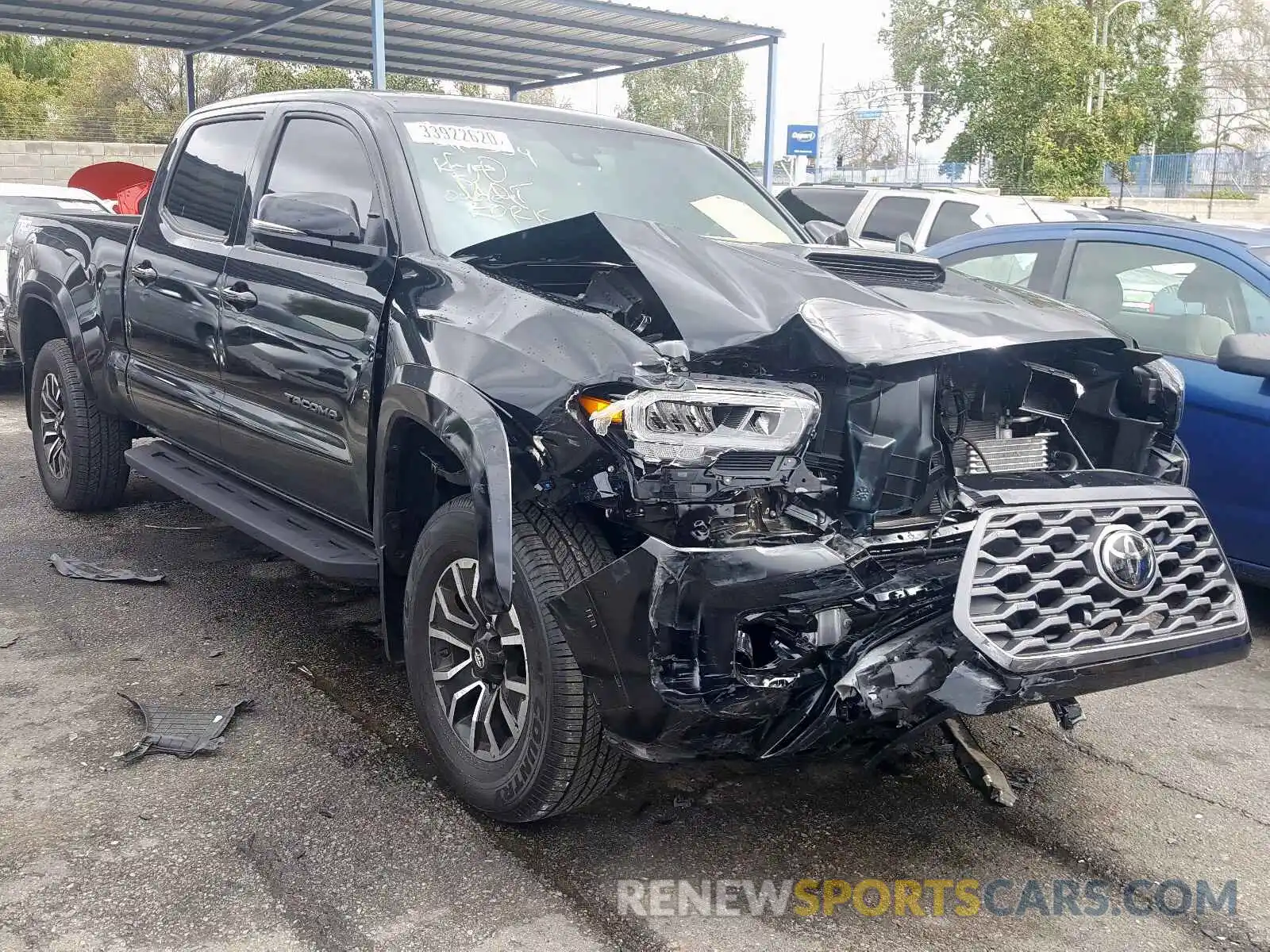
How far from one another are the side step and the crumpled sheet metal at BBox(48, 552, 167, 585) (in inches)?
17.4

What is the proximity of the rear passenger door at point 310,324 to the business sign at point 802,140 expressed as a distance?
2484 centimetres

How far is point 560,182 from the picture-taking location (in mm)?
4004

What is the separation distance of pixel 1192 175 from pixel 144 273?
112ft

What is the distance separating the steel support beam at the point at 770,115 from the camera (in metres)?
15.6

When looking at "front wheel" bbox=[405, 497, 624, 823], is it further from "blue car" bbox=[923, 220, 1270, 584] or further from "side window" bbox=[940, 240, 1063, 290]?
"side window" bbox=[940, 240, 1063, 290]

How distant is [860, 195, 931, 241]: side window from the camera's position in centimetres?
1117

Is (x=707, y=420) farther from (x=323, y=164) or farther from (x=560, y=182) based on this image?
(x=323, y=164)

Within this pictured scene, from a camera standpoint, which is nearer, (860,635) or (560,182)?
(860,635)

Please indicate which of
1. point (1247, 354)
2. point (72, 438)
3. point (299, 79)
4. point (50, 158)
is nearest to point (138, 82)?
point (299, 79)

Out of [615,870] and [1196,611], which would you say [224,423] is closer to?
[615,870]

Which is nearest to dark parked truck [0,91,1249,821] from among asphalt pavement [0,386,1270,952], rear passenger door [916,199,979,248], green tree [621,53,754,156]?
asphalt pavement [0,386,1270,952]

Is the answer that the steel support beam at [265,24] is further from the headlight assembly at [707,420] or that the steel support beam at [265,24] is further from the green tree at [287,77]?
the green tree at [287,77]

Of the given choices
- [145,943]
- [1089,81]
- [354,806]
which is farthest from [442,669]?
[1089,81]

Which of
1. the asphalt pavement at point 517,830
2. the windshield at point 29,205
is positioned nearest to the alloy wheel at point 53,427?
the asphalt pavement at point 517,830
